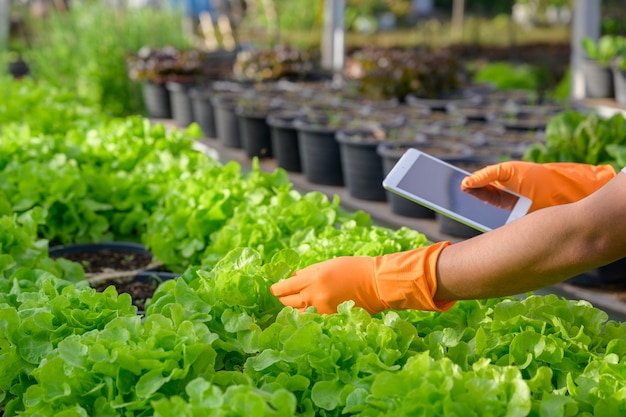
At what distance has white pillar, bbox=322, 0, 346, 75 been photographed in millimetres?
10469

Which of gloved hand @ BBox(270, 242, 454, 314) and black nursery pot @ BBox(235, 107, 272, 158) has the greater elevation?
gloved hand @ BBox(270, 242, 454, 314)

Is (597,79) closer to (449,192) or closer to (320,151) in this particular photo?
(320,151)

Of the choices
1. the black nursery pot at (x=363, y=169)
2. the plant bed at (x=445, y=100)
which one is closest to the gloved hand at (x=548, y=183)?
the black nursery pot at (x=363, y=169)

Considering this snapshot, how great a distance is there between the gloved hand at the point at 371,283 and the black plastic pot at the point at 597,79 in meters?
6.20

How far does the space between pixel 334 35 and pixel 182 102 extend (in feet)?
9.19

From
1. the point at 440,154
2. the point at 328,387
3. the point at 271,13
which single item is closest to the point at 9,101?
the point at 440,154

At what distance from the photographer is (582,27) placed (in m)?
8.26

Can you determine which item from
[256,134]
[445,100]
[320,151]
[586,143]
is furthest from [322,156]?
[445,100]

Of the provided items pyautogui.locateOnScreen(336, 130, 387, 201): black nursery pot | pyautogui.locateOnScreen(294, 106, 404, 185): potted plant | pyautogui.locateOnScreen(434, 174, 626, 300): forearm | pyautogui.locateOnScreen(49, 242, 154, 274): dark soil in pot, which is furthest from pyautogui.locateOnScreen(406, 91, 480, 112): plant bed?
pyautogui.locateOnScreen(434, 174, 626, 300): forearm

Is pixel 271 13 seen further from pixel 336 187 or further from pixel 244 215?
pixel 244 215

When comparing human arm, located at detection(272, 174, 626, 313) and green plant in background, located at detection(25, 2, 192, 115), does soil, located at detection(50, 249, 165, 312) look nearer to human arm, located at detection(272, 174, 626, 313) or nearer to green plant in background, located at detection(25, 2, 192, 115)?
human arm, located at detection(272, 174, 626, 313)

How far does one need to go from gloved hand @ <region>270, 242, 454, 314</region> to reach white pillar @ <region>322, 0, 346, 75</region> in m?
8.11

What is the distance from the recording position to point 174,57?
29.8ft

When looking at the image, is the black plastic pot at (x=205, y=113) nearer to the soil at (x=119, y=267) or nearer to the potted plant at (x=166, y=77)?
the potted plant at (x=166, y=77)
